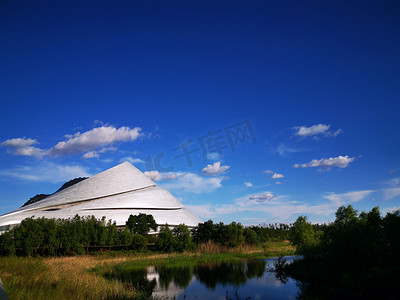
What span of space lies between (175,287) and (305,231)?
35.0ft

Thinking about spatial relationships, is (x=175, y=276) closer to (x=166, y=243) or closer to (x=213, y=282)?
(x=213, y=282)

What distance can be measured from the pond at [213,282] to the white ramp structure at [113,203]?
19166mm

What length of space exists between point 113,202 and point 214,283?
2749cm

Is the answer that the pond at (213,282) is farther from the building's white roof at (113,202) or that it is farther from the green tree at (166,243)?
the building's white roof at (113,202)

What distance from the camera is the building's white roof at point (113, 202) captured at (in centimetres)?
3603

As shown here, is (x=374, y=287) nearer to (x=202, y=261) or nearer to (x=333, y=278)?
(x=333, y=278)

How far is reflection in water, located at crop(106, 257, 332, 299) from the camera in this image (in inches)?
462

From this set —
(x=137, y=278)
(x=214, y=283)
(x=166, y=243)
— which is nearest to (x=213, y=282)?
(x=214, y=283)

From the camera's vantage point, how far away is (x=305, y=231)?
20.2 metres

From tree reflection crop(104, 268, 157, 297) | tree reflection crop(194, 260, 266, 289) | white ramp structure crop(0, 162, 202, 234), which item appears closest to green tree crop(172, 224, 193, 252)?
tree reflection crop(194, 260, 266, 289)

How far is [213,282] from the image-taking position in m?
14.2

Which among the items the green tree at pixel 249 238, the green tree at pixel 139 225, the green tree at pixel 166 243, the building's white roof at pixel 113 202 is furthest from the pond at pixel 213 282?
the building's white roof at pixel 113 202

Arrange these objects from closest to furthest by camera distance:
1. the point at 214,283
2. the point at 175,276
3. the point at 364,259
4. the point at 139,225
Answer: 1. the point at 364,259
2. the point at 214,283
3. the point at 175,276
4. the point at 139,225

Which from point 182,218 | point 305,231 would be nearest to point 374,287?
point 305,231
